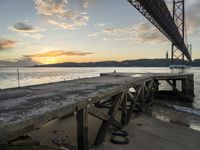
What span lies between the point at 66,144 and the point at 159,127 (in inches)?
180

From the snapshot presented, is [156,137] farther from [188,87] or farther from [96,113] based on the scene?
[188,87]

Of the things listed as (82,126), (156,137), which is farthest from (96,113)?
(156,137)

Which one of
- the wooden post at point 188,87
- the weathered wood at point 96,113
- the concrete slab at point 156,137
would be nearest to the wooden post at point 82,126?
the weathered wood at point 96,113

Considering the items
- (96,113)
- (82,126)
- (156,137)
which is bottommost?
(156,137)

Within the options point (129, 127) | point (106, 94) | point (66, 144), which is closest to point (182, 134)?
point (129, 127)

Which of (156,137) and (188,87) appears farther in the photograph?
(188,87)

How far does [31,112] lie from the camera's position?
4.27 m

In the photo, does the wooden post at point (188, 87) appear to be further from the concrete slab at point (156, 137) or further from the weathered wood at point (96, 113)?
the weathered wood at point (96, 113)

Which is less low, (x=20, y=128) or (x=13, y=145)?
(x=20, y=128)

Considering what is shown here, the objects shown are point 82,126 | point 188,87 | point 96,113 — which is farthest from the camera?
point 188,87

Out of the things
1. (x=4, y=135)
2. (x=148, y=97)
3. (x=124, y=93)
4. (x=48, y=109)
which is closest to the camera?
(x=4, y=135)

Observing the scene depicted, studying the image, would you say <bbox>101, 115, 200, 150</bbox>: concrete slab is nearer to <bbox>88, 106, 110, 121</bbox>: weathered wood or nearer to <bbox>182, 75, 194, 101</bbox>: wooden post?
<bbox>88, 106, 110, 121</bbox>: weathered wood

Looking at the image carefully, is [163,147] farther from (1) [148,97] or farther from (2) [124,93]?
(1) [148,97]

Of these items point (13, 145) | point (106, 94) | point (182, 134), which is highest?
point (106, 94)
